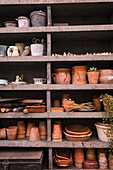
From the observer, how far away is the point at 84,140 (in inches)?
67.3

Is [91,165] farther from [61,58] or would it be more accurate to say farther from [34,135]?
[61,58]

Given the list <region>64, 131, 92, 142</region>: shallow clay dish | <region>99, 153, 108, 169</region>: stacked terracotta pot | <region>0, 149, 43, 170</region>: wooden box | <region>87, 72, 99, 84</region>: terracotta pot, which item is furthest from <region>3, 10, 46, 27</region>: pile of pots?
<region>99, 153, 108, 169</region>: stacked terracotta pot

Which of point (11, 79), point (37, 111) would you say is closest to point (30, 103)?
point (37, 111)

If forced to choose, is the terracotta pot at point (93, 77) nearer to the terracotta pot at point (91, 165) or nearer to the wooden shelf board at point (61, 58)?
the wooden shelf board at point (61, 58)

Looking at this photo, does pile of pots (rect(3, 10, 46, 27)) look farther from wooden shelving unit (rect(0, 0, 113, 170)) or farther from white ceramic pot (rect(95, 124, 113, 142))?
white ceramic pot (rect(95, 124, 113, 142))

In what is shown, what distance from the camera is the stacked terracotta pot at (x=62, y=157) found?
5.67ft

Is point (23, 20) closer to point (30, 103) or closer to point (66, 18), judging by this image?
point (66, 18)

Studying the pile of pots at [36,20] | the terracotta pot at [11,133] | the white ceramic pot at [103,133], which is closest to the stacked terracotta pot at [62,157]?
the white ceramic pot at [103,133]

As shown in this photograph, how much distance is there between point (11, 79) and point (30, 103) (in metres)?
0.56

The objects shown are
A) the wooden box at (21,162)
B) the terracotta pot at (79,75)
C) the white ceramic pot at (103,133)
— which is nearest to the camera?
the wooden box at (21,162)

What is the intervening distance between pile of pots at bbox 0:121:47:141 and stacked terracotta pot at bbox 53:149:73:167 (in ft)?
0.92

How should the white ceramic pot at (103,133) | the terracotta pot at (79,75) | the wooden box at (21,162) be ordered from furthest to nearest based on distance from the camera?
the terracotta pot at (79,75), the white ceramic pot at (103,133), the wooden box at (21,162)

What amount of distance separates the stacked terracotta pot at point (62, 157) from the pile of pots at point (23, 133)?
0.92 feet

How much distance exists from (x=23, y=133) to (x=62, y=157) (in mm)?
590
